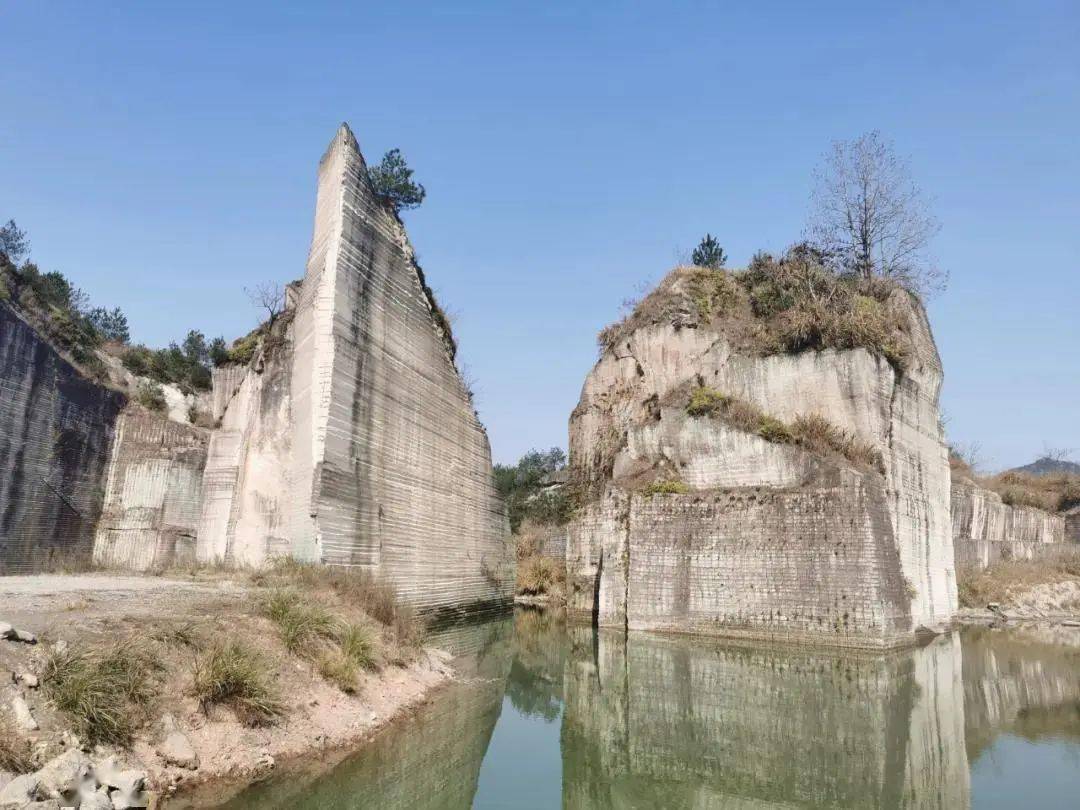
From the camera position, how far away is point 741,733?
984 centimetres

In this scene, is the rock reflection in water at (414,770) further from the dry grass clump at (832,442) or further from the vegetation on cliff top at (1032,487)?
the vegetation on cliff top at (1032,487)

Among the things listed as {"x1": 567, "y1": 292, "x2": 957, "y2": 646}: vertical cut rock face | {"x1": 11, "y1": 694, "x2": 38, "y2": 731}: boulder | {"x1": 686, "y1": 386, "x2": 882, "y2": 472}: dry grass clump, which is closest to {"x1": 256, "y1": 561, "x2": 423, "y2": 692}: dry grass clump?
{"x1": 11, "y1": 694, "x2": 38, "y2": 731}: boulder

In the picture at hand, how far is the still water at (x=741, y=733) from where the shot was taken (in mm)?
7602

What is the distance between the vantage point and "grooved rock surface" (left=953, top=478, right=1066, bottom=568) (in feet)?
89.9

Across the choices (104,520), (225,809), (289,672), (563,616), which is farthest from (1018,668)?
(104,520)

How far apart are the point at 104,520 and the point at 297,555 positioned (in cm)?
1153

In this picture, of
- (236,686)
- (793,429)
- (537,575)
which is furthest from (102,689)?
(537,575)

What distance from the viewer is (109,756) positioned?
5977 millimetres

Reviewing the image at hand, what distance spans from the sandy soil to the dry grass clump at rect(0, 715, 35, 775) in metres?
0.14

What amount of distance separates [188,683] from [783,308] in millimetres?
18407

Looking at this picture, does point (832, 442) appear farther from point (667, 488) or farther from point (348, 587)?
point (348, 587)

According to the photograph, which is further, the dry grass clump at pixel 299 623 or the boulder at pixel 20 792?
the dry grass clump at pixel 299 623

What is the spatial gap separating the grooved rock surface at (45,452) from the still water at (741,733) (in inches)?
450

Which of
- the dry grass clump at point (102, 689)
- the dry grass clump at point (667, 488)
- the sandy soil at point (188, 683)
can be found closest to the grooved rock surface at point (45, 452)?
the sandy soil at point (188, 683)
